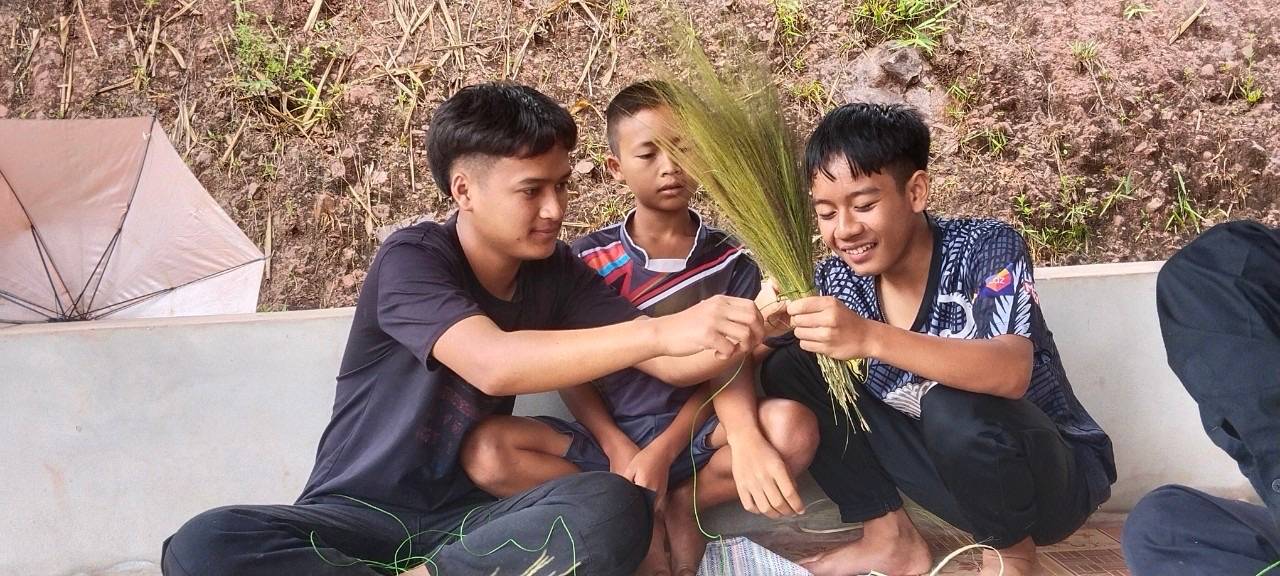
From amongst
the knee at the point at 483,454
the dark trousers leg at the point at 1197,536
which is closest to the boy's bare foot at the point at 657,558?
the knee at the point at 483,454

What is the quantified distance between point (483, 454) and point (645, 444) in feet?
1.28

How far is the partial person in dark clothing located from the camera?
132cm

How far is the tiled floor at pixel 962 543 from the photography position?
6.78 feet

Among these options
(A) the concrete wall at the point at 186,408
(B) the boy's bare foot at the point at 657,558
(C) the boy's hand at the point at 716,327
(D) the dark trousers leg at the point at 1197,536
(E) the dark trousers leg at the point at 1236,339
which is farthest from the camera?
(A) the concrete wall at the point at 186,408

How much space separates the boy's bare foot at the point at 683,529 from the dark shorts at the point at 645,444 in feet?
0.11

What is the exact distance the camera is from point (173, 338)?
2422mm

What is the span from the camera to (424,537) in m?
1.94

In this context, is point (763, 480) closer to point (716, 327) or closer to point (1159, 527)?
point (716, 327)

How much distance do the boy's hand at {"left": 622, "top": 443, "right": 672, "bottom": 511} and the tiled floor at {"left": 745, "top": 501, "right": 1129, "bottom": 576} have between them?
0.39 metres

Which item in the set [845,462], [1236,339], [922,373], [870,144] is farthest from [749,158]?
[1236,339]

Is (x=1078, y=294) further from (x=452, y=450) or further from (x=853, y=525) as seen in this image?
(x=452, y=450)

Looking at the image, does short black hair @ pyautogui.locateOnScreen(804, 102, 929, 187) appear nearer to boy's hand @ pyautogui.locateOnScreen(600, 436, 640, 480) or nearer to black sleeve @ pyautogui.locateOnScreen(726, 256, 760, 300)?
black sleeve @ pyautogui.locateOnScreen(726, 256, 760, 300)

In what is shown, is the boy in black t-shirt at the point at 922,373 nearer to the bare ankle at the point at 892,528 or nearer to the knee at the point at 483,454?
the bare ankle at the point at 892,528

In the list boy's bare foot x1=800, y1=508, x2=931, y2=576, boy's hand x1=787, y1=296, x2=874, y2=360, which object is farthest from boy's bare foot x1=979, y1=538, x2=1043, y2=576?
boy's hand x1=787, y1=296, x2=874, y2=360
